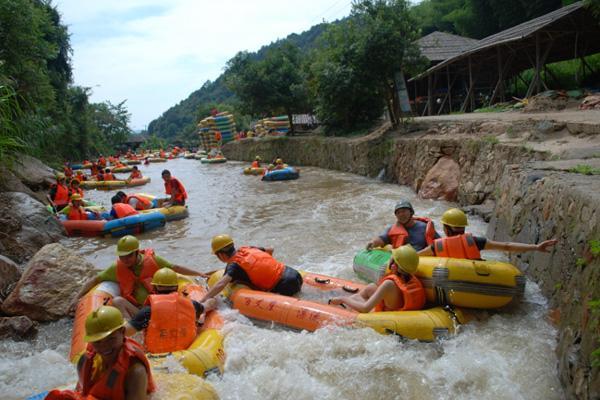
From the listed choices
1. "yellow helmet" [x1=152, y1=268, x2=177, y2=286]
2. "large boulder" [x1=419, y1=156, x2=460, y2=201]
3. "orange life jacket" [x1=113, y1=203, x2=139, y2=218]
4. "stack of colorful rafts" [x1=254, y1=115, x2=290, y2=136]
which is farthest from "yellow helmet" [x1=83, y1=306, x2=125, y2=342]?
"stack of colorful rafts" [x1=254, y1=115, x2=290, y2=136]

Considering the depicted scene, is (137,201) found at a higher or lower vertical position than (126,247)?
lower

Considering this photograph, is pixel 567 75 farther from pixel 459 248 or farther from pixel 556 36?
pixel 459 248

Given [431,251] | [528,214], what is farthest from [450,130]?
[431,251]

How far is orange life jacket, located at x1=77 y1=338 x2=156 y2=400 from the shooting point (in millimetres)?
2832

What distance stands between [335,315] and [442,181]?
7.91 meters

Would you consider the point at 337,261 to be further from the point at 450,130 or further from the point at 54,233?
the point at 450,130

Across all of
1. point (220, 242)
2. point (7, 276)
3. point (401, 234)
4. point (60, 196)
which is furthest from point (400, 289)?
point (60, 196)

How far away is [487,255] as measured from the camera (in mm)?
6598

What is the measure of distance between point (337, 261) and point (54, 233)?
5735 millimetres

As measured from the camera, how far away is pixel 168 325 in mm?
→ 4039

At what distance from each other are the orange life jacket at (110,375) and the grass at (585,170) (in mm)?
4883

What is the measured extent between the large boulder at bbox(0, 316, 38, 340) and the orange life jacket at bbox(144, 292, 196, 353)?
1940 mm

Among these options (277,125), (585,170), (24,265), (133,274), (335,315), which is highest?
(277,125)

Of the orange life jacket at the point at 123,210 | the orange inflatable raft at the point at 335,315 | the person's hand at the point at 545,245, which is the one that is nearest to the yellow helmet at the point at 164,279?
the orange inflatable raft at the point at 335,315
